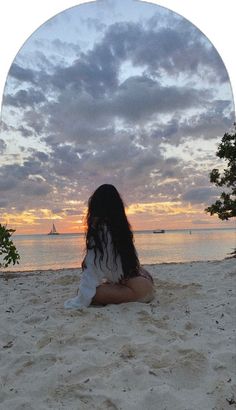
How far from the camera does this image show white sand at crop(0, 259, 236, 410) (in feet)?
8.25

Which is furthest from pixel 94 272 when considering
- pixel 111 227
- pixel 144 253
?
pixel 144 253

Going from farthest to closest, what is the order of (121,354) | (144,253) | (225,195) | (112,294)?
(144,253) < (225,195) < (112,294) < (121,354)

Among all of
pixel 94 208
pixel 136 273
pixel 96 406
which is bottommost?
pixel 96 406

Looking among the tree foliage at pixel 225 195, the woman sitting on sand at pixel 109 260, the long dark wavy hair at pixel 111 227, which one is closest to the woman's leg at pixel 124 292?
the woman sitting on sand at pixel 109 260

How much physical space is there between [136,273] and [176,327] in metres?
0.97

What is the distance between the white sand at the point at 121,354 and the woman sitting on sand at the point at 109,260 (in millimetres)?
164

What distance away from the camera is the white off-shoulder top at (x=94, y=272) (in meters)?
4.44

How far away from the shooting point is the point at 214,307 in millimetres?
4441

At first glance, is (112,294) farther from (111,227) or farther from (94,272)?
(111,227)

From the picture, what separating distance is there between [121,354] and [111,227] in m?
1.66

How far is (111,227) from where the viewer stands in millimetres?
4500

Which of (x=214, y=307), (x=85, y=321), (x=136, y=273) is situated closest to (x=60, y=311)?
→ (x=85, y=321)

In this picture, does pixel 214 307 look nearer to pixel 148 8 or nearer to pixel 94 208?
pixel 94 208

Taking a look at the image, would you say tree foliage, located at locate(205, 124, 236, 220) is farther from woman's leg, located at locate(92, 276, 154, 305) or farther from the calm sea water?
woman's leg, located at locate(92, 276, 154, 305)
